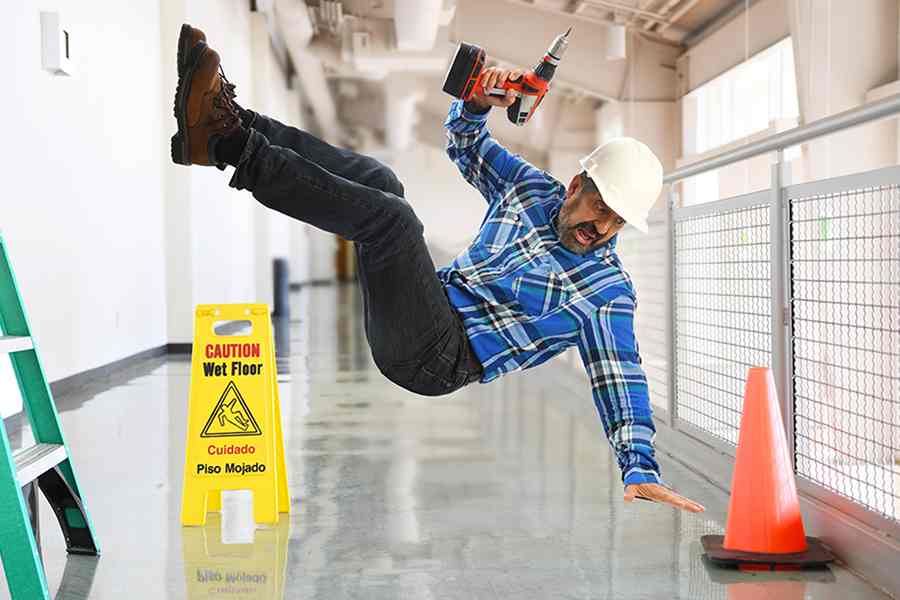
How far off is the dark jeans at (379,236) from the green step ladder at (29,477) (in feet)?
3.31

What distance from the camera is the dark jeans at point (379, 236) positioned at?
2.40m

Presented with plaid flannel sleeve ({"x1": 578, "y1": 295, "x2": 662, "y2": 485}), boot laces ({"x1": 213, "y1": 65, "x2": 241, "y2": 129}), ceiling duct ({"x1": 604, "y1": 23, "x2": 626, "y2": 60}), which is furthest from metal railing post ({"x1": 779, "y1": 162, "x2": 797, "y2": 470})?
ceiling duct ({"x1": 604, "y1": 23, "x2": 626, "y2": 60})

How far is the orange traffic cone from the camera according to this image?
3277 mm

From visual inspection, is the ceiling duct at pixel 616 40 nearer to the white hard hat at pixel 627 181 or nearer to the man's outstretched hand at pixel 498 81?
the man's outstretched hand at pixel 498 81

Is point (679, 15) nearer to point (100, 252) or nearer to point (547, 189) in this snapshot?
point (100, 252)

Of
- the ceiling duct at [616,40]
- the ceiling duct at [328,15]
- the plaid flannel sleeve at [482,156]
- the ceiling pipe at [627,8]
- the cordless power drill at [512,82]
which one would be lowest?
the plaid flannel sleeve at [482,156]

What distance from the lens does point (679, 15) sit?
13586 mm

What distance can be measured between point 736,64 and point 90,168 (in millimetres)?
8391

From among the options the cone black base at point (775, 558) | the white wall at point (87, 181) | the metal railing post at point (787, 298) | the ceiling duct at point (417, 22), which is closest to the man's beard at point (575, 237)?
the cone black base at point (775, 558)

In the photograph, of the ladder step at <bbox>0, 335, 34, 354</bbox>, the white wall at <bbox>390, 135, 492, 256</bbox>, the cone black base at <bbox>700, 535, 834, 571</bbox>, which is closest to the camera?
the ladder step at <bbox>0, 335, 34, 354</bbox>

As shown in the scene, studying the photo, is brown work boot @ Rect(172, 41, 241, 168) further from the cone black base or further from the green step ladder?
the cone black base

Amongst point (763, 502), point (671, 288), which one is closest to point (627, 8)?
point (671, 288)

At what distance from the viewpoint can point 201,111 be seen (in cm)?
253

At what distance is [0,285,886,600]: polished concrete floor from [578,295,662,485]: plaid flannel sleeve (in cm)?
57
